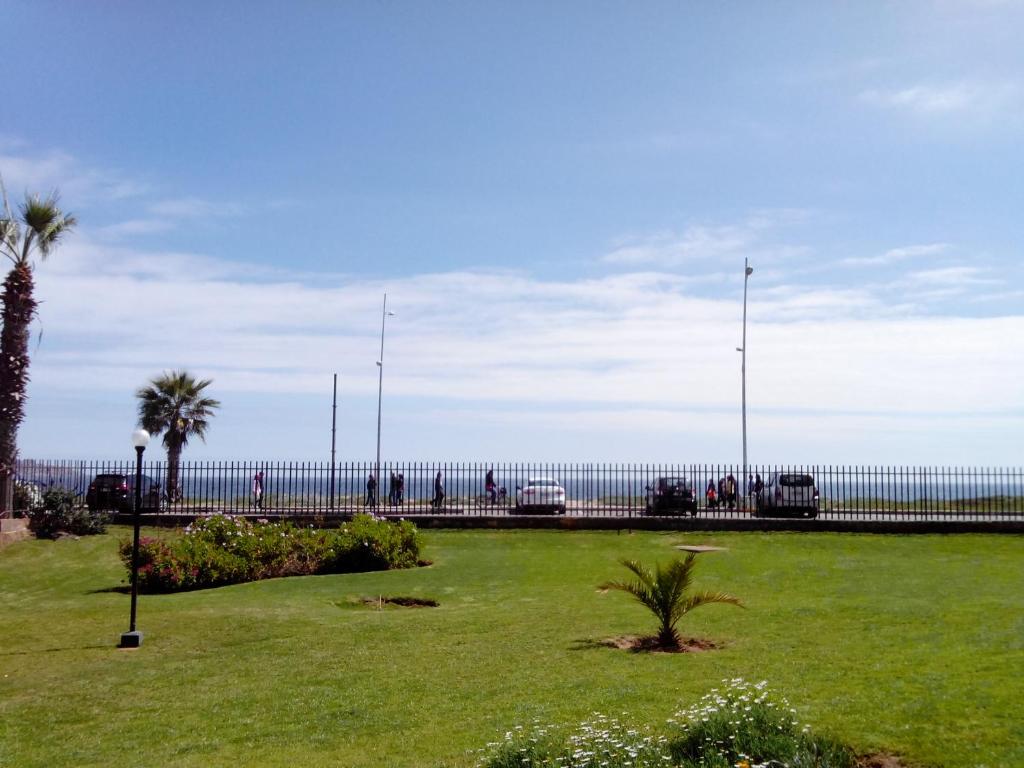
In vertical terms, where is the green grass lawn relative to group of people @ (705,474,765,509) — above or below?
below

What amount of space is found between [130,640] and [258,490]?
2098 centimetres

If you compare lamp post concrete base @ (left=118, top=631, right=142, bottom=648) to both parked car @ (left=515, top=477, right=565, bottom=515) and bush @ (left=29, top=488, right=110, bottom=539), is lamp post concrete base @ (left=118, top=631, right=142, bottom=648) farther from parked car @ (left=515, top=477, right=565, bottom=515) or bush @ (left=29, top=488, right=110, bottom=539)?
parked car @ (left=515, top=477, right=565, bottom=515)

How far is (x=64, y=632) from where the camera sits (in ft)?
46.8

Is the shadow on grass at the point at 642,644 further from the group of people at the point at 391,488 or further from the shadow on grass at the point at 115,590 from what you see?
the group of people at the point at 391,488

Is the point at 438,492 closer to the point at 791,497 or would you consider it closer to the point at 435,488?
the point at 435,488

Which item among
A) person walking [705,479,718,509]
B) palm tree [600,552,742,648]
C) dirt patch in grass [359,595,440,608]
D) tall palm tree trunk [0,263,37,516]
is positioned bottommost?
dirt patch in grass [359,595,440,608]

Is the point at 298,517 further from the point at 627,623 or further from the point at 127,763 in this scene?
the point at 127,763

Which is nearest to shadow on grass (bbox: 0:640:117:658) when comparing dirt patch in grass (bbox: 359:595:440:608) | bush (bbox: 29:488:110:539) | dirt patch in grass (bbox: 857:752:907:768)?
dirt patch in grass (bbox: 359:595:440:608)

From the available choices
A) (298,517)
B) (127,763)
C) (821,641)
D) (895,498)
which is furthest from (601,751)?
(895,498)

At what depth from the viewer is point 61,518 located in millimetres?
25641

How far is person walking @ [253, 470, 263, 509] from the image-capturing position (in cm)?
3055

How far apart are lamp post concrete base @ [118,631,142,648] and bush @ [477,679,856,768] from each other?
24.1 ft

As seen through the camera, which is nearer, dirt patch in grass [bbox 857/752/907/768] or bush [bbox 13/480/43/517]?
dirt patch in grass [bbox 857/752/907/768]

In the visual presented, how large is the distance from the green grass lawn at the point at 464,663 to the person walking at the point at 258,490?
1077 cm
